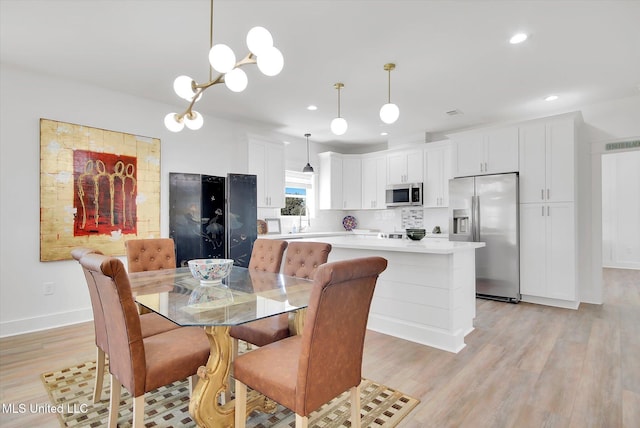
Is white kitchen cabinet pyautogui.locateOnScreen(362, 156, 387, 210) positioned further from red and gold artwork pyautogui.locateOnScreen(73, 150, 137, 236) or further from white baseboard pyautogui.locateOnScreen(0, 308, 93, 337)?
white baseboard pyautogui.locateOnScreen(0, 308, 93, 337)

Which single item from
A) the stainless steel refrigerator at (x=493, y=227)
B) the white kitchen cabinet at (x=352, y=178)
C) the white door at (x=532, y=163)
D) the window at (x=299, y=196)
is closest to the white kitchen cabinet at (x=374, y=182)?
the white kitchen cabinet at (x=352, y=178)

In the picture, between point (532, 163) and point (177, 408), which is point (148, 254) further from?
point (532, 163)

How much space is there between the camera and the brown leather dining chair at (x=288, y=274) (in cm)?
208

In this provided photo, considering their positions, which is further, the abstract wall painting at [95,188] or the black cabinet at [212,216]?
the black cabinet at [212,216]


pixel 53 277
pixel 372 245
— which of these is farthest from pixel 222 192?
pixel 372 245

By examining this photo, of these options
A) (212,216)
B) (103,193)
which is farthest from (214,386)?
(212,216)

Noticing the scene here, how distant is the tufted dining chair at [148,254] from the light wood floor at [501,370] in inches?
33.0

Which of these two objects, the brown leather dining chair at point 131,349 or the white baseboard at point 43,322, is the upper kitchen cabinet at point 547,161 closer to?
the brown leather dining chair at point 131,349

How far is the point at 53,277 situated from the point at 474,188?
5398 mm

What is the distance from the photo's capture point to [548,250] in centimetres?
428

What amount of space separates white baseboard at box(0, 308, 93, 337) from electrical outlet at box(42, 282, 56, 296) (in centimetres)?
24

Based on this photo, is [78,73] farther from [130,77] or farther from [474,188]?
[474,188]

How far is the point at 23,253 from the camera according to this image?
3.37 meters

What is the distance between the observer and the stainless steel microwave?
5742 millimetres
